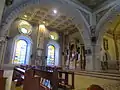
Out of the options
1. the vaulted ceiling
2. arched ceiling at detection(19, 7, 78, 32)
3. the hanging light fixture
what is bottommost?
the hanging light fixture

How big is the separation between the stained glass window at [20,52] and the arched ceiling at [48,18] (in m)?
2.19

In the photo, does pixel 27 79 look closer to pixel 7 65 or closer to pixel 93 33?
pixel 93 33

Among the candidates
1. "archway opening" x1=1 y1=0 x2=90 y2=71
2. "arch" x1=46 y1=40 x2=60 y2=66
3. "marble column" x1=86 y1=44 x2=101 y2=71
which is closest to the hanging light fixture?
"archway opening" x1=1 y1=0 x2=90 y2=71

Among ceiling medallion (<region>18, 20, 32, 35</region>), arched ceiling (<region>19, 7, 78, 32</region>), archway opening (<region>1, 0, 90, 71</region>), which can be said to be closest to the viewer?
archway opening (<region>1, 0, 90, 71</region>)

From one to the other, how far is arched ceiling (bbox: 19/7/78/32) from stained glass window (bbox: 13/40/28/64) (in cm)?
219

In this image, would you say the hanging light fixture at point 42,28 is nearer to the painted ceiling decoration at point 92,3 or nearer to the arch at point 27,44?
the arch at point 27,44

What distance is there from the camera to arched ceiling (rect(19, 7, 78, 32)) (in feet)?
28.1

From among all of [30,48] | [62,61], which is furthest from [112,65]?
[30,48]

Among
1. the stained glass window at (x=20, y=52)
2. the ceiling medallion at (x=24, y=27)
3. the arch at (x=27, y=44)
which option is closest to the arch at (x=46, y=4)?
the ceiling medallion at (x=24, y=27)

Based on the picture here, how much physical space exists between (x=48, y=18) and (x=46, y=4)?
3.24 metres

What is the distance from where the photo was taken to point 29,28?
10.2 m

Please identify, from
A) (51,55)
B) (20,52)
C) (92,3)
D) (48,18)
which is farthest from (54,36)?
(92,3)

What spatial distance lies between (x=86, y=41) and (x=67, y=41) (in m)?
4.80

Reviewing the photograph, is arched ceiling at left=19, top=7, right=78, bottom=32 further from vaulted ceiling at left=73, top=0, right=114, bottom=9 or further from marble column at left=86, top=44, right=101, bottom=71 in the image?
marble column at left=86, top=44, right=101, bottom=71
